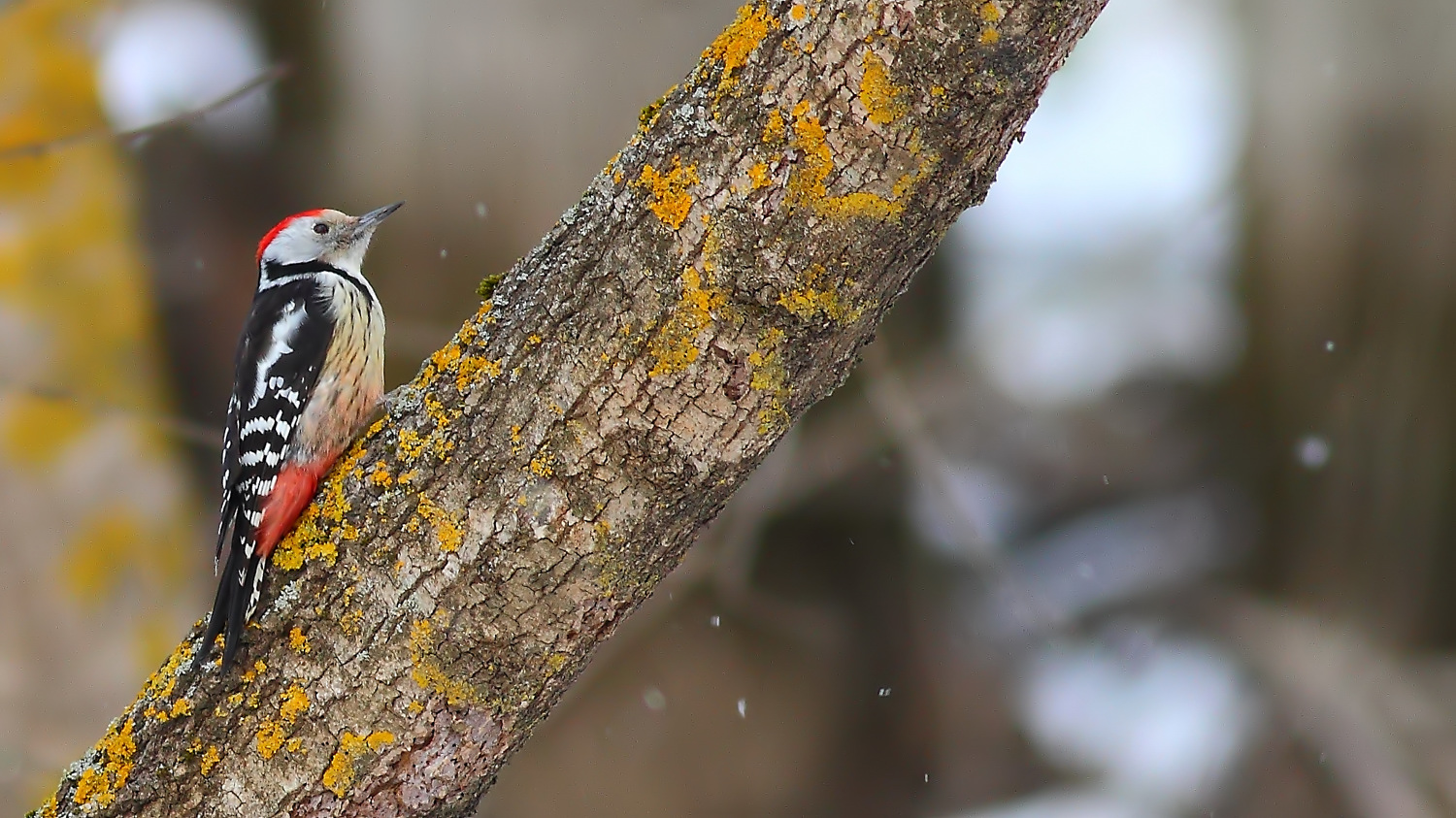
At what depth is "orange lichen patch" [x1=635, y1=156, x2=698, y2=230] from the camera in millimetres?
1259

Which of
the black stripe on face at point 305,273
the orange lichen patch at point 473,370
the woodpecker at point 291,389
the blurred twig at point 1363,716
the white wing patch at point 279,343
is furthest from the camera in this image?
Answer: the blurred twig at point 1363,716

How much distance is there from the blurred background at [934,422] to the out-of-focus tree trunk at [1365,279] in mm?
17

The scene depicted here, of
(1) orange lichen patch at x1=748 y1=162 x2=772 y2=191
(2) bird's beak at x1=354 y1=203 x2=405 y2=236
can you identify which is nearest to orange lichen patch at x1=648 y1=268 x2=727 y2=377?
(1) orange lichen patch at x1=748 y1=162 x2=772 y2=191

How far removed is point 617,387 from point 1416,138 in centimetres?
446

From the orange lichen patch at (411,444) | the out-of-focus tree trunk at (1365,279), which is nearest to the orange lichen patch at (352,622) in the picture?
the orange lichen patch at (411,444)

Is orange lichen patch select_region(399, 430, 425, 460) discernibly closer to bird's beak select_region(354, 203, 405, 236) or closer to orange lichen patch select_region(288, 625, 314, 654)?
orange lichen patch select_region(288, 625, 314, 654)

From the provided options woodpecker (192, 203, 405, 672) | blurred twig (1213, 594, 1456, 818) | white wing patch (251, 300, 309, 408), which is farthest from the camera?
blurred twig (1213, 594, 1456, 818)

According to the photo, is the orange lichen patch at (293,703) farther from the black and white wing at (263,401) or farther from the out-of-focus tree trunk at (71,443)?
the out-of-focus tree trunk at (71,443)

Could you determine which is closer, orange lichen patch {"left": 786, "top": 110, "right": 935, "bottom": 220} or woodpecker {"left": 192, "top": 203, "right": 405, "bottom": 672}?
orange lichen patch {"left": 786, "top": 110, "right": 935, "bottom": 220}

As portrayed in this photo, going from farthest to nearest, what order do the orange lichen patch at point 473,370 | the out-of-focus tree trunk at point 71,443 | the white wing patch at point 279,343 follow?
the out-of-focus tree trunk at point 71,443 < the white wing patch at point 279,343 < the orange lichen patch at point 473,370

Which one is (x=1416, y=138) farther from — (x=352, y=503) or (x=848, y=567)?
(x=352, y=503)

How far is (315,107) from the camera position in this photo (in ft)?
14.6

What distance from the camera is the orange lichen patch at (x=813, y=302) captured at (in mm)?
1245

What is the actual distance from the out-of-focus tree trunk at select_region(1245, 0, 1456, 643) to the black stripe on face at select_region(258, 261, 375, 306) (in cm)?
379
